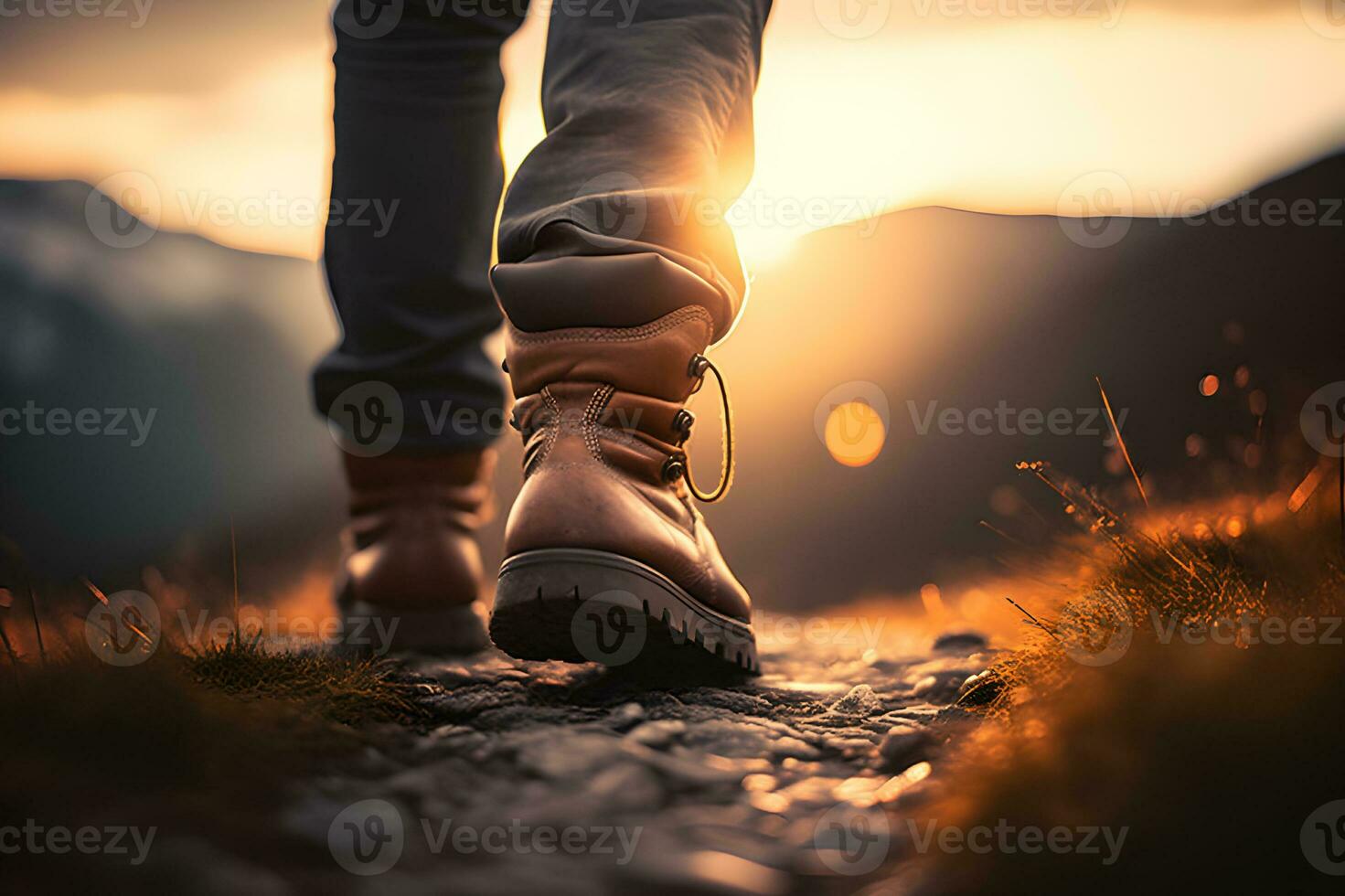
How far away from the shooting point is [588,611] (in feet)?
4.24

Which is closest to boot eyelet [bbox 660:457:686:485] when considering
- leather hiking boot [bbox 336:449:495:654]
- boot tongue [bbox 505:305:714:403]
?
boot tongue [bbox 505:305:714:403]

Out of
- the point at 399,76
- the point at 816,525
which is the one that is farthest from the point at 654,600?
the point at 816,525

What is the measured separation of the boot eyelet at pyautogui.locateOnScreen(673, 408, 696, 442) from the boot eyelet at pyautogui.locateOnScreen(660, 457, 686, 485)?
0.13 ft

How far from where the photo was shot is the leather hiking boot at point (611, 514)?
4.29 feet

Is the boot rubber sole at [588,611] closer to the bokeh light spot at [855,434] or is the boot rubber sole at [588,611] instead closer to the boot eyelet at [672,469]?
the boot eyelet at [672,469]

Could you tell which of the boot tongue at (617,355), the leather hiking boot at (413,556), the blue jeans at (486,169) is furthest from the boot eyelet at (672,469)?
the leather hiking boot at (413,556)

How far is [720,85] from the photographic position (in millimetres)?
1535

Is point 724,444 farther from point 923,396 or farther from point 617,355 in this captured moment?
point 923,396

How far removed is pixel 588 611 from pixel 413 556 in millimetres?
764

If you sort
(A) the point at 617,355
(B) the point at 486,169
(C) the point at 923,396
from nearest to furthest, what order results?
(A) the point at 617,355 < (B) the point at 486,169 < (C) the point at 923,396

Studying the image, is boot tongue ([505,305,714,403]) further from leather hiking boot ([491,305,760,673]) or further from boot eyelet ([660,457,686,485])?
boot eyelet ([660,457,686,485])

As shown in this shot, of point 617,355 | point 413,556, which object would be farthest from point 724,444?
point 413,556

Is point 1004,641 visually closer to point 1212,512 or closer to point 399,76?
point 1212,512

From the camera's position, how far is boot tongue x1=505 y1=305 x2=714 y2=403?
4.57ft
